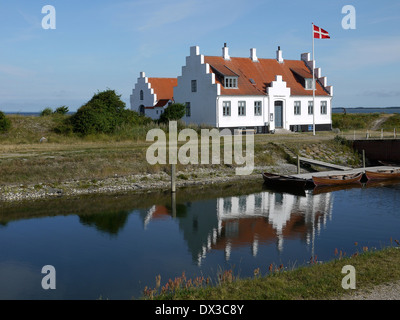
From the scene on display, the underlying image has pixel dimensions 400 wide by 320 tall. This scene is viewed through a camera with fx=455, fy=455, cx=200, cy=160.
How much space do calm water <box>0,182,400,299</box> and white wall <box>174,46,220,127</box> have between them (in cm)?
1790

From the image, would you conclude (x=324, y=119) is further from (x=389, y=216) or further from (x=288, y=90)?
(x=389, y=216)

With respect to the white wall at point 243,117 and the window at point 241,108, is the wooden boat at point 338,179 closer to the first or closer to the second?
the white wall at point 243,117

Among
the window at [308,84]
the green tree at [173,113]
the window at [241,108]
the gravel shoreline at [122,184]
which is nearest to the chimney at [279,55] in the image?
the window at [308,84]

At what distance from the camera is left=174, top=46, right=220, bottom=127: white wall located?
46438 millimetres

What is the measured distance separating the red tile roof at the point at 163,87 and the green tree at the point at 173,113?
33.5ft

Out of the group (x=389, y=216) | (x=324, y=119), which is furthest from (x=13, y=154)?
(x=324, y=119)

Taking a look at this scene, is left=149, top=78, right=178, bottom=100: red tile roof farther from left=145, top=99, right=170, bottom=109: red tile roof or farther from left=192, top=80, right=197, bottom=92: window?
left=192, top=80, right=197, bottom=92: window

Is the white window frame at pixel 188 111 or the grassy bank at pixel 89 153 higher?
the white window frame at pixel 188 111

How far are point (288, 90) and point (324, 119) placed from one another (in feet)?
24.2

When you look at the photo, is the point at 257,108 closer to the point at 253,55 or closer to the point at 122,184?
the point at 253,55

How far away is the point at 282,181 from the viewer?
107ft

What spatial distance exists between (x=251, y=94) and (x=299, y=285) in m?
38.3

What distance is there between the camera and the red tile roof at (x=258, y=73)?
47.8 m
